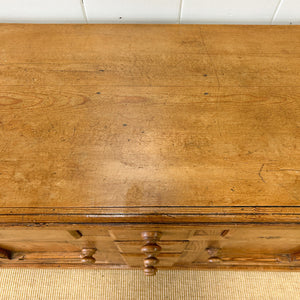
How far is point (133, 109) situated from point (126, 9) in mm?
334

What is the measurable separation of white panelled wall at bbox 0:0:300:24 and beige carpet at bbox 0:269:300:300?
0.94 metres

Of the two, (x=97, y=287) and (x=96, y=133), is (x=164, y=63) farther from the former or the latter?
(x=97, y=287)

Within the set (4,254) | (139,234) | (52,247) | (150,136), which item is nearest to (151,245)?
(139,234)

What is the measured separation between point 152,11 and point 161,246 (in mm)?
654

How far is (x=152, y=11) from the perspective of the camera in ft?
2.29

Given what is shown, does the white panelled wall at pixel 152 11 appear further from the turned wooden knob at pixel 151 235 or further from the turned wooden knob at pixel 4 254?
the turned wooden knob at pixel 4 254

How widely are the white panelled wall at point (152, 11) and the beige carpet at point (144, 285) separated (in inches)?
37.0

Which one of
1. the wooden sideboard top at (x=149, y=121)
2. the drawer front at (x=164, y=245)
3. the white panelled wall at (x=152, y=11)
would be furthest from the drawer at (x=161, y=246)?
the white panelled wall at (x=152, y=11)

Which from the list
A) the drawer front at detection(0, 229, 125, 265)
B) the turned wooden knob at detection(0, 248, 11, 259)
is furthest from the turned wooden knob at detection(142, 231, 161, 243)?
the turned wooden knob at detection(0, 248, 11, 259)

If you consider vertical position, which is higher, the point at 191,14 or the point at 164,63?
the point at 191,14

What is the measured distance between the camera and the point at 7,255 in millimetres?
828

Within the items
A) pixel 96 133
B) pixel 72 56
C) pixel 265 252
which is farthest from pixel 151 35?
pixel 265 252

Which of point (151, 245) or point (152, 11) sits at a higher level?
point (152, 11)

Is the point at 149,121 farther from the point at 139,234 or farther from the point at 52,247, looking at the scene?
the point at 52,247
